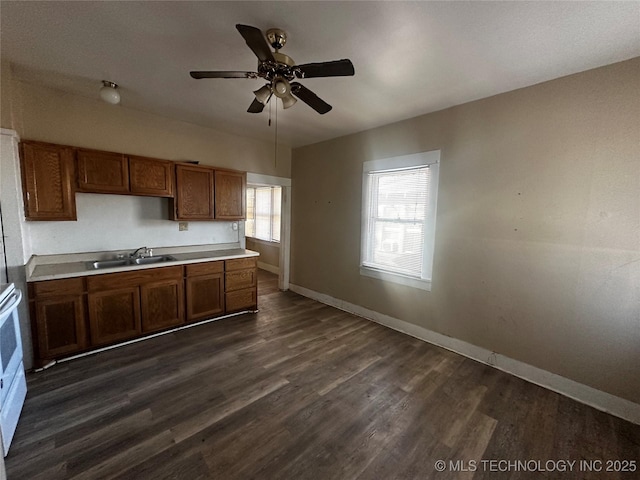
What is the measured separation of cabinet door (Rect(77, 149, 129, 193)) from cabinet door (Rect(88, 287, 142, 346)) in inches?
44.7

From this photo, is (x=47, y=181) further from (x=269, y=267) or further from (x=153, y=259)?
(x=269, y=267)

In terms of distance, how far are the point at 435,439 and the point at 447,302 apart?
1522mm

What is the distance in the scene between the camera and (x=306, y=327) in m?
3.42

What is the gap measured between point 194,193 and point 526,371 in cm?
426

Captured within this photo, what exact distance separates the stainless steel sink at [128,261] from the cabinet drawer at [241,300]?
3.06 ft

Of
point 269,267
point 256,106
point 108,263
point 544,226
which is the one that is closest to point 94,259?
point 108,263

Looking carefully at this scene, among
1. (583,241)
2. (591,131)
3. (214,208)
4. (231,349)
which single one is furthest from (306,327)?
(591,131)

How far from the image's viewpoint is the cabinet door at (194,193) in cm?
333

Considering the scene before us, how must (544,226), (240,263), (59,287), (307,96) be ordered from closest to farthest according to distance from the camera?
(307,96), (544,226), (59,287), (240,263)

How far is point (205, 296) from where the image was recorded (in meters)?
3.44

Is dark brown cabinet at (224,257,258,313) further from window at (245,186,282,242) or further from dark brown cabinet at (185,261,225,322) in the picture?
window at (245,186,282,242)

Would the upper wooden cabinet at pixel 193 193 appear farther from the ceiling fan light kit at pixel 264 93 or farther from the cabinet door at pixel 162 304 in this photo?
the ceiling fan light kit at pixel 264 93

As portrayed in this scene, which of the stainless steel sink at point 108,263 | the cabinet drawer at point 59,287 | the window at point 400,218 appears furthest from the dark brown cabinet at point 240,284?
the window at point 400,218

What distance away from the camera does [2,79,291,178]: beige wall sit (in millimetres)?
2608
